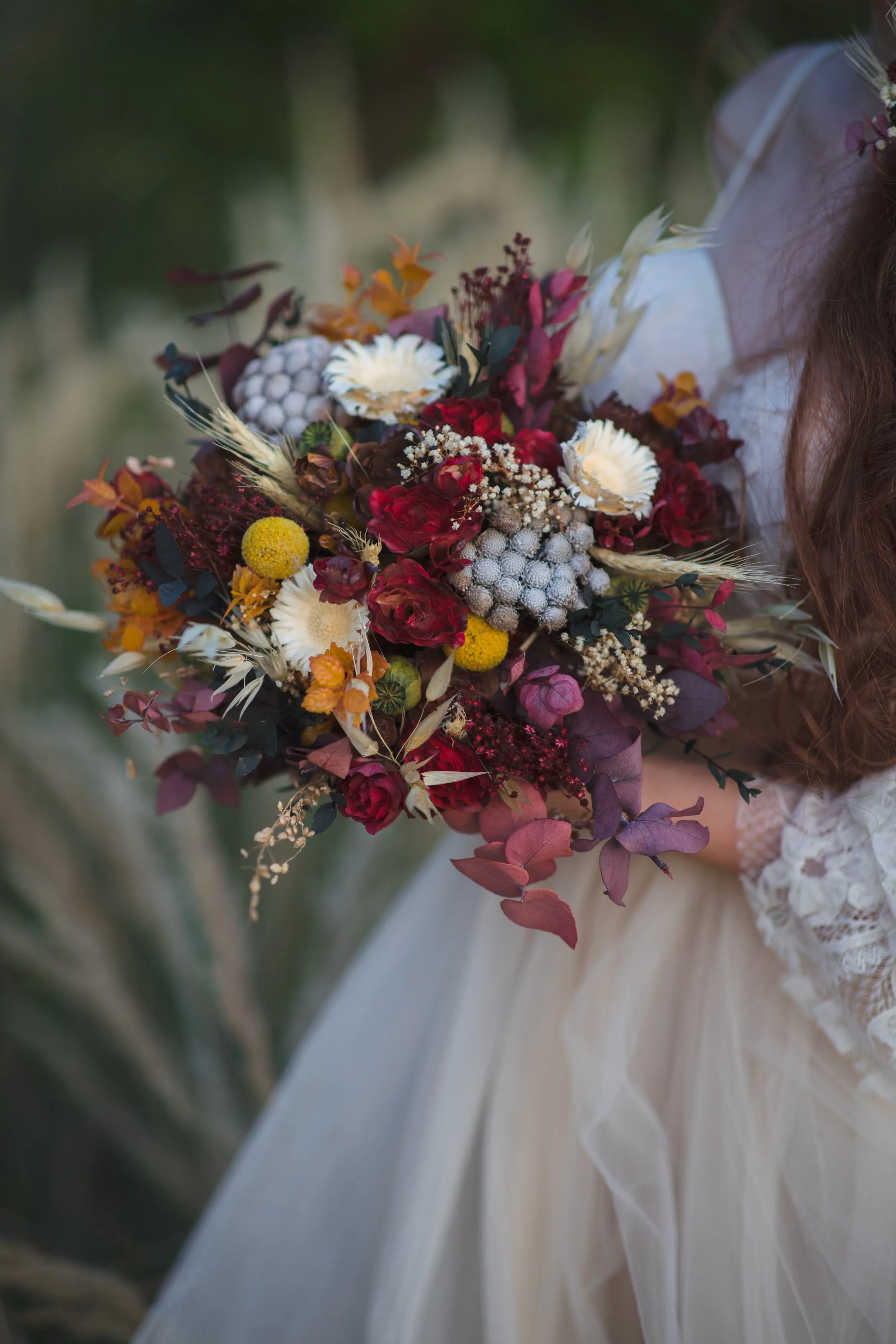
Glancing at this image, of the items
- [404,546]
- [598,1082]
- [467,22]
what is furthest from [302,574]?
[467,22]

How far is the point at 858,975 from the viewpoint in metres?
0.62

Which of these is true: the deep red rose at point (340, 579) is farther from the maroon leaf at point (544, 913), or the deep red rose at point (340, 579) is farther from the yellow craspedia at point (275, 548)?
the maroon leaf at point (544, 913)

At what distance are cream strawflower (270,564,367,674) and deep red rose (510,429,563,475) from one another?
17 cm

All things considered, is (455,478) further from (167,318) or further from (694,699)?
(167,318)

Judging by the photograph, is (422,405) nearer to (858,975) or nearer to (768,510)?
(768,510)

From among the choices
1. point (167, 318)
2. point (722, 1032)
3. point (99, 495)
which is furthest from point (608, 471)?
point (167, 318)

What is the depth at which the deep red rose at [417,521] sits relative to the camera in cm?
50

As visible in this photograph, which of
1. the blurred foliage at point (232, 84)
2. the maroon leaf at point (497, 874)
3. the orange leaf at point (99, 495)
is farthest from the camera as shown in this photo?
the blurred foliage at point (232, 84)

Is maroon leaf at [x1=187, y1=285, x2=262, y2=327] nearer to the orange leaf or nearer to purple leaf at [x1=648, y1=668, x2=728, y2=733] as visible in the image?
the orange leaf

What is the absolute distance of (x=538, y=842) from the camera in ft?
Result: 1.63

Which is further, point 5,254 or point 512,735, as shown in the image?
point 5,254

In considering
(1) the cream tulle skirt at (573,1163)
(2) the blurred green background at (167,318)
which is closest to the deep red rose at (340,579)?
(1) the cream tulle skirt at (573,1163)

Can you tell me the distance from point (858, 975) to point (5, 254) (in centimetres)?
140

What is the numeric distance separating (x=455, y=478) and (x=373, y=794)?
0.66 feet
